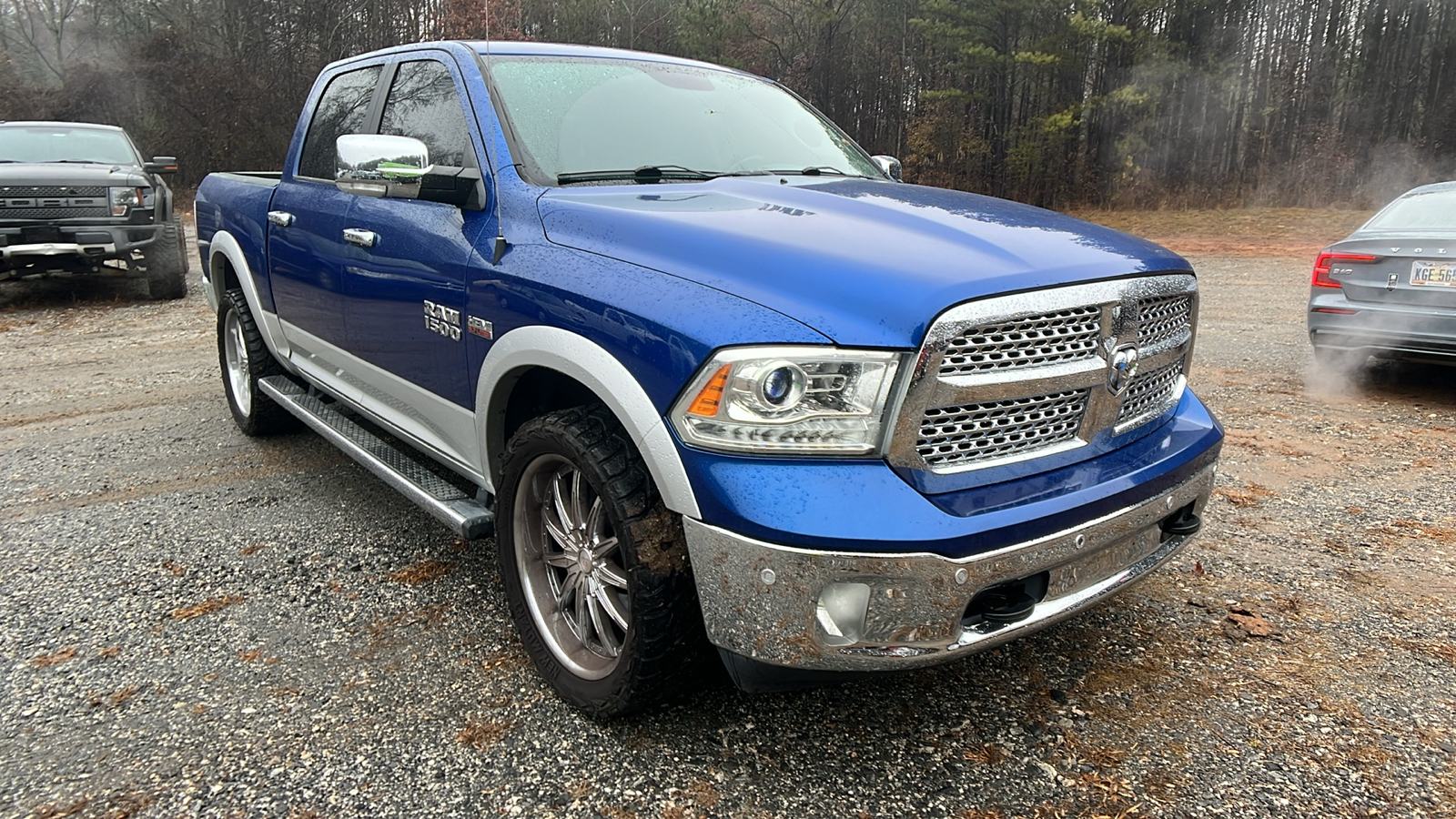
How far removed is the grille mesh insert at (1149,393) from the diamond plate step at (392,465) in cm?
190

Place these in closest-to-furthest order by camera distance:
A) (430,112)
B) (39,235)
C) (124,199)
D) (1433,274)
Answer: (430,112) → (1433,274) → (39,235) → (124,199)

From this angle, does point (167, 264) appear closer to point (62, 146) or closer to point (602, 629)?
point (62, 146)

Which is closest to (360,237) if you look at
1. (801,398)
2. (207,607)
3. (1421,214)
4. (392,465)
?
(392,465)

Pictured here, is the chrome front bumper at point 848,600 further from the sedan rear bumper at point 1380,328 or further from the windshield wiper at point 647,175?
the sedan rear bumper at point 1380,328

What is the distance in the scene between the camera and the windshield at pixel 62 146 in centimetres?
1009

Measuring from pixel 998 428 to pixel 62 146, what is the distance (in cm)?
1190

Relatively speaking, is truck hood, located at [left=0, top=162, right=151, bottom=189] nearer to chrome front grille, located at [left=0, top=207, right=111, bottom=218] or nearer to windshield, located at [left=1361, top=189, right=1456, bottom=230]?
chrome front grille, located at [left=0, top=207, right=111, bottom=218]

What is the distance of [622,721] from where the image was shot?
2562 millimetres

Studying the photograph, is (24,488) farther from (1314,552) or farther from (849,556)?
(1314,552)

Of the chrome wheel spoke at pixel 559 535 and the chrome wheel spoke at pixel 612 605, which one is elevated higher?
the chrome wheel spoke at pixel 559 535

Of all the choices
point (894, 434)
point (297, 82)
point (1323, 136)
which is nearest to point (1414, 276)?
point (894, 434)

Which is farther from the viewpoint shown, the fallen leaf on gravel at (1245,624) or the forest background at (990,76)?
the forest background at (990,76)

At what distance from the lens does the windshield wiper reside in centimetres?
298

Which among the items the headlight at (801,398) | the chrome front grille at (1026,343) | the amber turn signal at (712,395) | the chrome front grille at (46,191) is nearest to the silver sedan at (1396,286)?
the chrome front grille at (1026,343)
